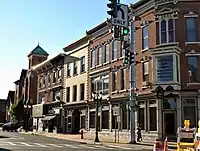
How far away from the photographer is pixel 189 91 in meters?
28.6

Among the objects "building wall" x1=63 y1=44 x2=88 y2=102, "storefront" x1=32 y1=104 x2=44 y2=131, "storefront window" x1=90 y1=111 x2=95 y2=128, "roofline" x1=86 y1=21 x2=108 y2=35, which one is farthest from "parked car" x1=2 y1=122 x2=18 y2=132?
"roofline" x1=86 y1=21 x2=108 y2=35

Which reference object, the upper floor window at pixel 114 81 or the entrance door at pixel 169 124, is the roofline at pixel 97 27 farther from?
the entrance door at pixel 169 124

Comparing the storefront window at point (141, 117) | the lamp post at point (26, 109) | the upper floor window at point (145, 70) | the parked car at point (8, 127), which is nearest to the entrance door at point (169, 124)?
the storefront window at point (141, 117)

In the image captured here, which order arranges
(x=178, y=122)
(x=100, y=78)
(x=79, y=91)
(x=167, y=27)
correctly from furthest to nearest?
(x=79, y=91)
(x=100, y=78)
(x=167, y=27)
(x=178, y=122)

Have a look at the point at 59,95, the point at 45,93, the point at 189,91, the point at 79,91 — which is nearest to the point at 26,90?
the point at 45,93

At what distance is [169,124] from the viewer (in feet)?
95.1

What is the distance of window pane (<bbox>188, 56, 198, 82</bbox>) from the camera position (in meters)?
28.8

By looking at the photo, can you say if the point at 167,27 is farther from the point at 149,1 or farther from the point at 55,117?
the point at 55,117

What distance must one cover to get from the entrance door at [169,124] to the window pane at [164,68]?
2969 millimetres

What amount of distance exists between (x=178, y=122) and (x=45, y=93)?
32145mm


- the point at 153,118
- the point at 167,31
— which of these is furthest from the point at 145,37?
the point at 153,118

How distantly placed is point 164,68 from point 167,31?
337 cm

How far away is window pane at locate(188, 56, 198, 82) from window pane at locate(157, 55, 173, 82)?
64.7 inches

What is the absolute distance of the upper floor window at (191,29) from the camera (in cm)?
2955
